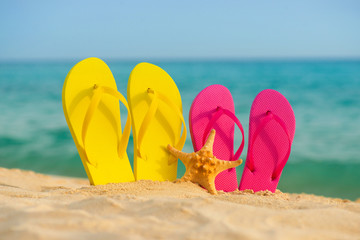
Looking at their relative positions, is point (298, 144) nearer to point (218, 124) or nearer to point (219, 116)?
point (218, 124)

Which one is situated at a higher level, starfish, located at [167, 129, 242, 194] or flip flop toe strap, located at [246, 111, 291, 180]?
flip flop toe strap, located at [246, 111, 291, 180]

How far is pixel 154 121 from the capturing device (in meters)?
2.28

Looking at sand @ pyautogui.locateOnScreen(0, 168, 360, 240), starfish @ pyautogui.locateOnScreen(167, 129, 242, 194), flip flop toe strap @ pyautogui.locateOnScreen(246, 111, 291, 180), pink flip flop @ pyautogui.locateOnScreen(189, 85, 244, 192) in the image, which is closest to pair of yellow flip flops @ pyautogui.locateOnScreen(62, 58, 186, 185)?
pink flip flop @ pyautogui.locateOnScreen(189, 85, 244, 192)

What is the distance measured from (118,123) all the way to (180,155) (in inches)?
19.0

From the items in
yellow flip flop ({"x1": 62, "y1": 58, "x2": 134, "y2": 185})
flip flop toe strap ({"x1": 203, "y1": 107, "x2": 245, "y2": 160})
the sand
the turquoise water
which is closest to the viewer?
the sand

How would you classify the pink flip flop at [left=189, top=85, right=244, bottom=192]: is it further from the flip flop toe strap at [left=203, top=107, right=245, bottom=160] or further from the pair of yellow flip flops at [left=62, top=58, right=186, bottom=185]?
the pair of yellow flip flops at [left=62, top=58, right=186, bottom=185]

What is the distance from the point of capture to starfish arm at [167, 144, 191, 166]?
1994 mm

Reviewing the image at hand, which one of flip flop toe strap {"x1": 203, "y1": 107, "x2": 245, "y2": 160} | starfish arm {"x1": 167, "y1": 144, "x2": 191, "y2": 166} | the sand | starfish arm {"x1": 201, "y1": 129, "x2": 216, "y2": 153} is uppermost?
flip flop toe strap {"x1": 203, "y1": 107, "x2": 245, "y2": 160}

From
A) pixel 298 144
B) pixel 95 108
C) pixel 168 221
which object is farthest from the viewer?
pixel 298 144

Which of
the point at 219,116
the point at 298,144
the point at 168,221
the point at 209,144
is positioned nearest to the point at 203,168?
the point at 209,144

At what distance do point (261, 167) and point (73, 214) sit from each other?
141cm

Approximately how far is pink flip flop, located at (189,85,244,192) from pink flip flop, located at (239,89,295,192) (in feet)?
0.33

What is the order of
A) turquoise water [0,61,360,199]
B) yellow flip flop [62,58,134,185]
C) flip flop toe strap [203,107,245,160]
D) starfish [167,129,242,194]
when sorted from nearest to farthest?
1. starfish [167,129,242,194]
2. yellow flip flop [62,58,134,185]
3. flip flop toe strap [203,107,245,160]
4. turquoise water [0,61,360,199]

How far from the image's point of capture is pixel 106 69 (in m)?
2.39
